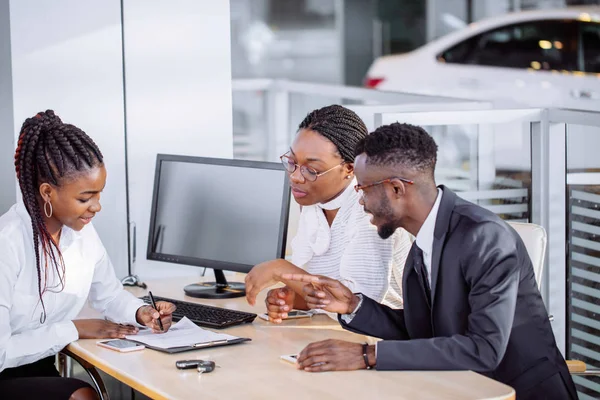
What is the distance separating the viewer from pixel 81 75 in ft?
11.2

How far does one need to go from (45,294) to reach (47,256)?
10 cm

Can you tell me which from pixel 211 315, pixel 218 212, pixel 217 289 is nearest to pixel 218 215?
pixel 218 212

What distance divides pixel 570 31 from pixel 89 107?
5120mm

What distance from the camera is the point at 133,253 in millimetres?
3535

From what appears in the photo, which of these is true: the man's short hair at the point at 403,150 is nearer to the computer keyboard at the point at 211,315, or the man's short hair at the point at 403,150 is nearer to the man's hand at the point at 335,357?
the man's hand at the point at 335,357

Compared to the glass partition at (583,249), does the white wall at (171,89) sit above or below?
above

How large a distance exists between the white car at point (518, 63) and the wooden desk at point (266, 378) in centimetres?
503

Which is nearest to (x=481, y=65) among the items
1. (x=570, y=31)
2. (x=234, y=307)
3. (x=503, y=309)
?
(x=570, y=31)

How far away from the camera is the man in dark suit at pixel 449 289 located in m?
2.19

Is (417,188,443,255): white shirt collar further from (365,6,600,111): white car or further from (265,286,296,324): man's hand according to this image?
(365,6,600,111): white car

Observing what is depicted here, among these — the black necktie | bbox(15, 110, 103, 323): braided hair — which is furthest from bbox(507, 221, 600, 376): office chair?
bbox(15, 110, 103, 323): braided hair

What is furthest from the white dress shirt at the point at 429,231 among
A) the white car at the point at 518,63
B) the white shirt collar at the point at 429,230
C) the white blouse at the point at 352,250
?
the white car at the point at 518,63

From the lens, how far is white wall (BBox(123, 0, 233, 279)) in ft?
11.6

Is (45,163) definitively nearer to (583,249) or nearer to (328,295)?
(328,295)
